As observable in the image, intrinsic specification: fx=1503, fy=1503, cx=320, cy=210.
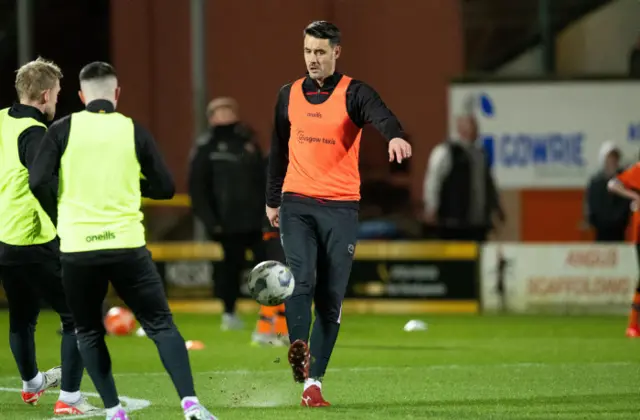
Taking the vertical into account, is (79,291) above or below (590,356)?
above

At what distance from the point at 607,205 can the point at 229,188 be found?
19.4 ft

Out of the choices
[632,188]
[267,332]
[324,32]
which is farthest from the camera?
[632,188]

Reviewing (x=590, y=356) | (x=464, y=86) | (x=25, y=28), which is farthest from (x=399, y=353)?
(x=25, y=28)

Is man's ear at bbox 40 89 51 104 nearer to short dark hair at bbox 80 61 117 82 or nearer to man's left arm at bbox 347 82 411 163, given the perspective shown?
short dark hair at bbox 80 61 117 82

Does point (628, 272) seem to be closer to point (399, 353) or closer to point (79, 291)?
point (399, 353)

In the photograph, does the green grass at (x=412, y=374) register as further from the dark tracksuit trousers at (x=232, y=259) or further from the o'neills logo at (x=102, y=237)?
the o'neills logo at (x=102, y=237)

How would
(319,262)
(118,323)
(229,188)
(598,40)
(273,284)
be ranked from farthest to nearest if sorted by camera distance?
1. (598,40)
2. (229,188)
3. (118,323)
4. (319,262)
5. (273,284)

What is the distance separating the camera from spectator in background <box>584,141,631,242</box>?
19750mm

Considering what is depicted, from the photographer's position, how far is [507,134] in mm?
22125

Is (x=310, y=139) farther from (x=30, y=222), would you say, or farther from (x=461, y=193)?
(x=461, y=193)

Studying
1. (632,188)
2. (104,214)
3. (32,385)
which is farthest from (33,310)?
(632,188)

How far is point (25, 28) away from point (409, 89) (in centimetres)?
664

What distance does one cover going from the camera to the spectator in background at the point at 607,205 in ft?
64.8

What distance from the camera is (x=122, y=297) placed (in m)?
8.01
